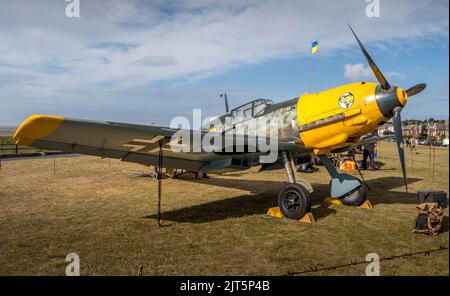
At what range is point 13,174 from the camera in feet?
46.6

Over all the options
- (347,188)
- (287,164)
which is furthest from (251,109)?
(347,188)

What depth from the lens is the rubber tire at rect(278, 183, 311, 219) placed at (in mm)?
7047

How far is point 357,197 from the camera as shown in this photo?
862 centimetres

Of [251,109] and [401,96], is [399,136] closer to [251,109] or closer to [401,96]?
[401,96]

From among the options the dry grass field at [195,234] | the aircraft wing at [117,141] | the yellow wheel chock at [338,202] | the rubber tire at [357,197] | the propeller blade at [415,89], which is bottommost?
the dry grass field at [195,234]

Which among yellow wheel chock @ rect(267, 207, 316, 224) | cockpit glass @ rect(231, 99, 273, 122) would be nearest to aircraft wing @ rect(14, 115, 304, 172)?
cockpit glass @ rect(231, 99, 273, 122)

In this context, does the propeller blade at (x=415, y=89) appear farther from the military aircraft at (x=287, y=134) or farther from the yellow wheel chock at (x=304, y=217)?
the yellow wheel chock at (x=304, y=217)

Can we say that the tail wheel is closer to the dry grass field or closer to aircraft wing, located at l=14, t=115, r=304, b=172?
the dry grass field

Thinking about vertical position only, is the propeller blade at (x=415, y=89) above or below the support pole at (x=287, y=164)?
above

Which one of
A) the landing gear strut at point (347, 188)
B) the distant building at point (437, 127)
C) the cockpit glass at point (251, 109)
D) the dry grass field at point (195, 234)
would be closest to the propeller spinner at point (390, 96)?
the distant building at point (437, 127)

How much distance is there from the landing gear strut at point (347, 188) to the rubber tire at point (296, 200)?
180cm

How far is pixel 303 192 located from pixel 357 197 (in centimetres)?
236

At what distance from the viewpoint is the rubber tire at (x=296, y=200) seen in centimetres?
705

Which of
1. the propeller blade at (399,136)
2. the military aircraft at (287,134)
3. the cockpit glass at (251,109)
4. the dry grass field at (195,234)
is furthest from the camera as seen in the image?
the cockpit glass at (251,109)
